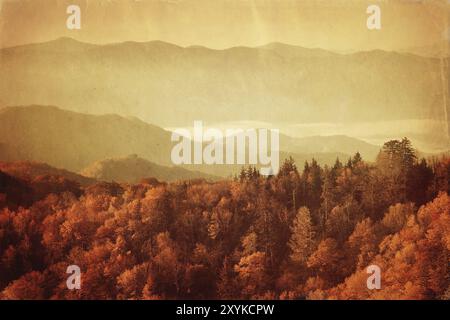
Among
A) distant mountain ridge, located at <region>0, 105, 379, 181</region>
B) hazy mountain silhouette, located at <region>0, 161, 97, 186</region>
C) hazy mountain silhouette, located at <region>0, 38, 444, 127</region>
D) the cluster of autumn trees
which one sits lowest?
the cluster of autumn trees

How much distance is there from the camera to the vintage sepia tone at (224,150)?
7891 millimetres

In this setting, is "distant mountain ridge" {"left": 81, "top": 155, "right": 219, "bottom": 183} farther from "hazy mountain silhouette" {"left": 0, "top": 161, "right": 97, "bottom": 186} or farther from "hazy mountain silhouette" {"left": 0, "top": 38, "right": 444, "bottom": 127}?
"hazy mountain silhouette" {"left": 0, "top": 38, "right": 444, "bottom": 127}

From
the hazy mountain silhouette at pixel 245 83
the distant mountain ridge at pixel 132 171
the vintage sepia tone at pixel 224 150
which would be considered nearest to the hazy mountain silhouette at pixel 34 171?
the vintage sepia tone at pixel 224 150

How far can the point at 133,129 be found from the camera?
8328 millimetres

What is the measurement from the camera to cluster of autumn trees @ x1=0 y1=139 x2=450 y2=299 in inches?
309

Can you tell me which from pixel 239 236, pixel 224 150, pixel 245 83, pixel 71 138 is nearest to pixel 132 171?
pixel 71 138

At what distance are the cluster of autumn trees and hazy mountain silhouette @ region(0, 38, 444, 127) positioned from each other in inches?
39.8

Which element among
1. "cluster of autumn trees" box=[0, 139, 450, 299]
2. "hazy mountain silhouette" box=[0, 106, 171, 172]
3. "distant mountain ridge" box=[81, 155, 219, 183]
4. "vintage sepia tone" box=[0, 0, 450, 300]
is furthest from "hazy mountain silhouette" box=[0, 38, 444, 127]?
"cluster of autumn trees" box=[0, 139, 450, 299]

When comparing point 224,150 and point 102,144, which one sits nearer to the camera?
point 102,144

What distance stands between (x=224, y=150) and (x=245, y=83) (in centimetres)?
115

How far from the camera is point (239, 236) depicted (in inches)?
318

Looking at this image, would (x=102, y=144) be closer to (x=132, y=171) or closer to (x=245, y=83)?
(x=132, y=171)

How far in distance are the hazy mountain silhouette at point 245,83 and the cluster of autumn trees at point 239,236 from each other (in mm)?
1011

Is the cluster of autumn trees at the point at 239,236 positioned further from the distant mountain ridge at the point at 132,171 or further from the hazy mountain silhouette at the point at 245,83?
the hazy mountain silhouette at the point at 245,83
